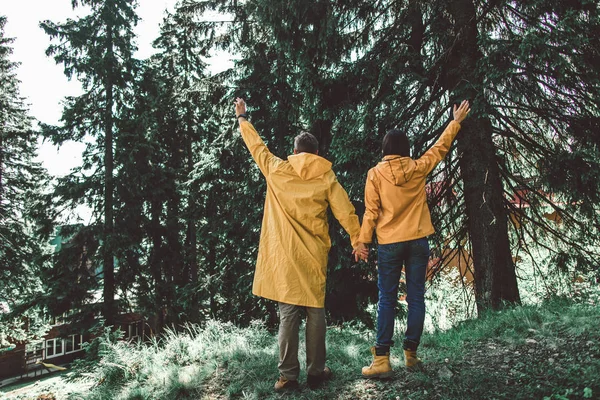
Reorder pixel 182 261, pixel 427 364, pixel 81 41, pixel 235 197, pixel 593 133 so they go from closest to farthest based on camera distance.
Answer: pixel 427 364
pixel 593 133
pixel 235 197
pixel 81 41
pixel 182 261

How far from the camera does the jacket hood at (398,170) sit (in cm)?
→ 332

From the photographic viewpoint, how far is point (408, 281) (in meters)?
3.35

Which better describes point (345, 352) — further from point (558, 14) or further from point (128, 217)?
point (128, 217)

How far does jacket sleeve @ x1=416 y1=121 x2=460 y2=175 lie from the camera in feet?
11.1

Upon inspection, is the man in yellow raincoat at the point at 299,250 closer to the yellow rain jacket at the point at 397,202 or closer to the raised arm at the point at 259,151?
the raised arm at the point at 259,151

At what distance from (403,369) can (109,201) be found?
550 inches

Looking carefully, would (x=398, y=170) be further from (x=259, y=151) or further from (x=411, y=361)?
(x=411, y=361)

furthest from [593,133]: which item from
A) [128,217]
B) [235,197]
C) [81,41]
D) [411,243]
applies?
[81,41]

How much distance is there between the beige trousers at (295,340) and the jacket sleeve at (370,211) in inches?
28.5

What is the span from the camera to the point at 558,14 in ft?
15.3

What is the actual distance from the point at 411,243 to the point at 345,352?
1674mm

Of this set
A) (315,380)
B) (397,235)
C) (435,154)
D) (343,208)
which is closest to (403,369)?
(315,380)

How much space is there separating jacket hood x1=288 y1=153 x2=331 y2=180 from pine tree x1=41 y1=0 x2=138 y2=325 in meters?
12.9

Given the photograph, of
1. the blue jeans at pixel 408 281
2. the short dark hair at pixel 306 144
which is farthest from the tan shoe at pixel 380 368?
the short dark hair at pixel 306 144
